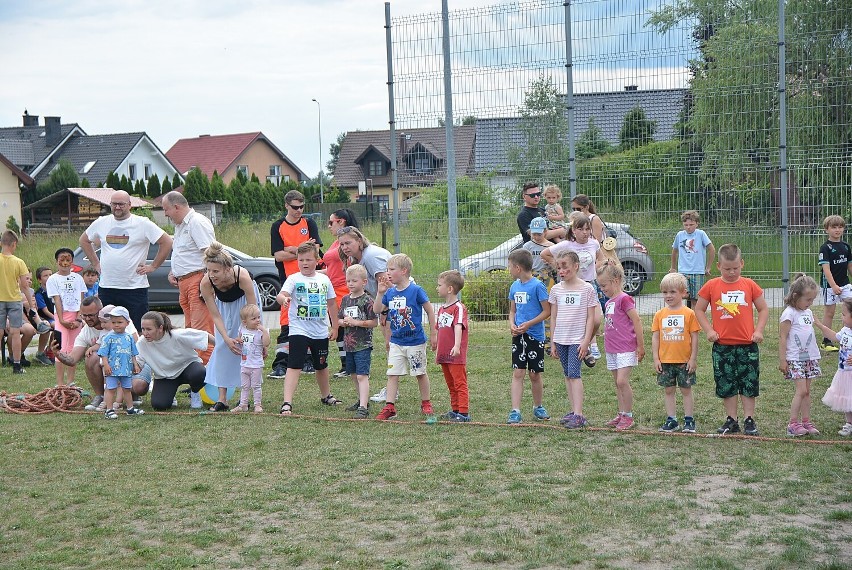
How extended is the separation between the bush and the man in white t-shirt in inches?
200

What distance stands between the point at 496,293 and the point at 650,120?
134 inches

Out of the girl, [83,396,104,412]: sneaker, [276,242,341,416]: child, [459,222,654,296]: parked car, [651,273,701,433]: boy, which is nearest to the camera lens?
the girl

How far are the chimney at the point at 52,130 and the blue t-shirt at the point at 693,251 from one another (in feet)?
195

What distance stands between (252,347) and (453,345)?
1.95 metres

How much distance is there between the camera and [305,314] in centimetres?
882

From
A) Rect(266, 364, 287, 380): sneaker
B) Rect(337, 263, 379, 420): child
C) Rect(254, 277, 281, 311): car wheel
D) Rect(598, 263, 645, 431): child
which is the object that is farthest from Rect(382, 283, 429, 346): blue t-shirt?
Rect(254, 277, 281, 311): car wheel

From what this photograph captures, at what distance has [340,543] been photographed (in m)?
5.14

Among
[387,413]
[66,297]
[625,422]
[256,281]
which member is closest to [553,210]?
[387,413]

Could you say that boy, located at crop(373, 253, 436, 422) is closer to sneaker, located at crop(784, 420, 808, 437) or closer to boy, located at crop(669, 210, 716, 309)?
sneaker, located at crop(784, 420, 808, 437)

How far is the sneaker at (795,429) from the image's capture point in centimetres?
730

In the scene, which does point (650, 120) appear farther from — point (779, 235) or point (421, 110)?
point (421, 110)

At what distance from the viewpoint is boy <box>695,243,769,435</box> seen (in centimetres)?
739

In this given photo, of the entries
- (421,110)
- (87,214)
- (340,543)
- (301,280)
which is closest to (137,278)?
(301,280)

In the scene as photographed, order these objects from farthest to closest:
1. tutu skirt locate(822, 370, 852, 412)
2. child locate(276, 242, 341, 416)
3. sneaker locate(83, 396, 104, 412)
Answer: sneaker locate(83, 396, 104, 412) → child locate(276, 242, 341, 416) → tutu skirt locate(822, 370, 852, 412)
